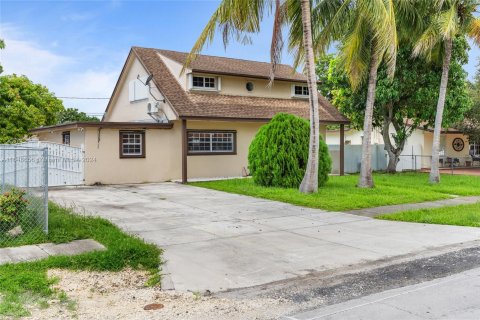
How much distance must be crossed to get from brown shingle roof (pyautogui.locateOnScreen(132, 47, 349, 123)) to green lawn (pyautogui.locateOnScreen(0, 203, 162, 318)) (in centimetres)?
1028

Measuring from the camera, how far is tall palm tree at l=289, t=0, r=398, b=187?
14602mm

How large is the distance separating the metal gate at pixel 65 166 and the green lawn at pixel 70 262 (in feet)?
28.2

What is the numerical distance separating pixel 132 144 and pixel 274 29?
8280mm

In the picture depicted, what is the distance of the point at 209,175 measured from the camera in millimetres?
21188

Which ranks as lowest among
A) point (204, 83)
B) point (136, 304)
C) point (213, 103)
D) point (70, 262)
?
point (136, 304)

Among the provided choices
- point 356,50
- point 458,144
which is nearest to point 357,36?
point 356,50

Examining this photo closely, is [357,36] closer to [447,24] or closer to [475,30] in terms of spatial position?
[447,24]

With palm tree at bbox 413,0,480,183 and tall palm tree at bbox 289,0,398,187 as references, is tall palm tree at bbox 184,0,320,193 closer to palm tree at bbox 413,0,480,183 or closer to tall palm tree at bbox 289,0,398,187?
tall palm tree at bbox 289,0,398,187

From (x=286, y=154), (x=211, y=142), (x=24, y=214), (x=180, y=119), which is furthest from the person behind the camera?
(x=211, y=142)

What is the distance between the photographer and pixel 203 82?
Result: 21.9m

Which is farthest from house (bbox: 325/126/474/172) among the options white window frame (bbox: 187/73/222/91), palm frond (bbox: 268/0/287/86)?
palm frond (bbox: 268/0/287/86)

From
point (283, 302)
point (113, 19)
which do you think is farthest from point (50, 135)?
point (283, 302)

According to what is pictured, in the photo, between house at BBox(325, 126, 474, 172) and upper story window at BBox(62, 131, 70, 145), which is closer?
upper story window at BBox(62, 131, 70, 145)

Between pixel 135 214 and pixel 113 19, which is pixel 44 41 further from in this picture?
pixel 135 214
